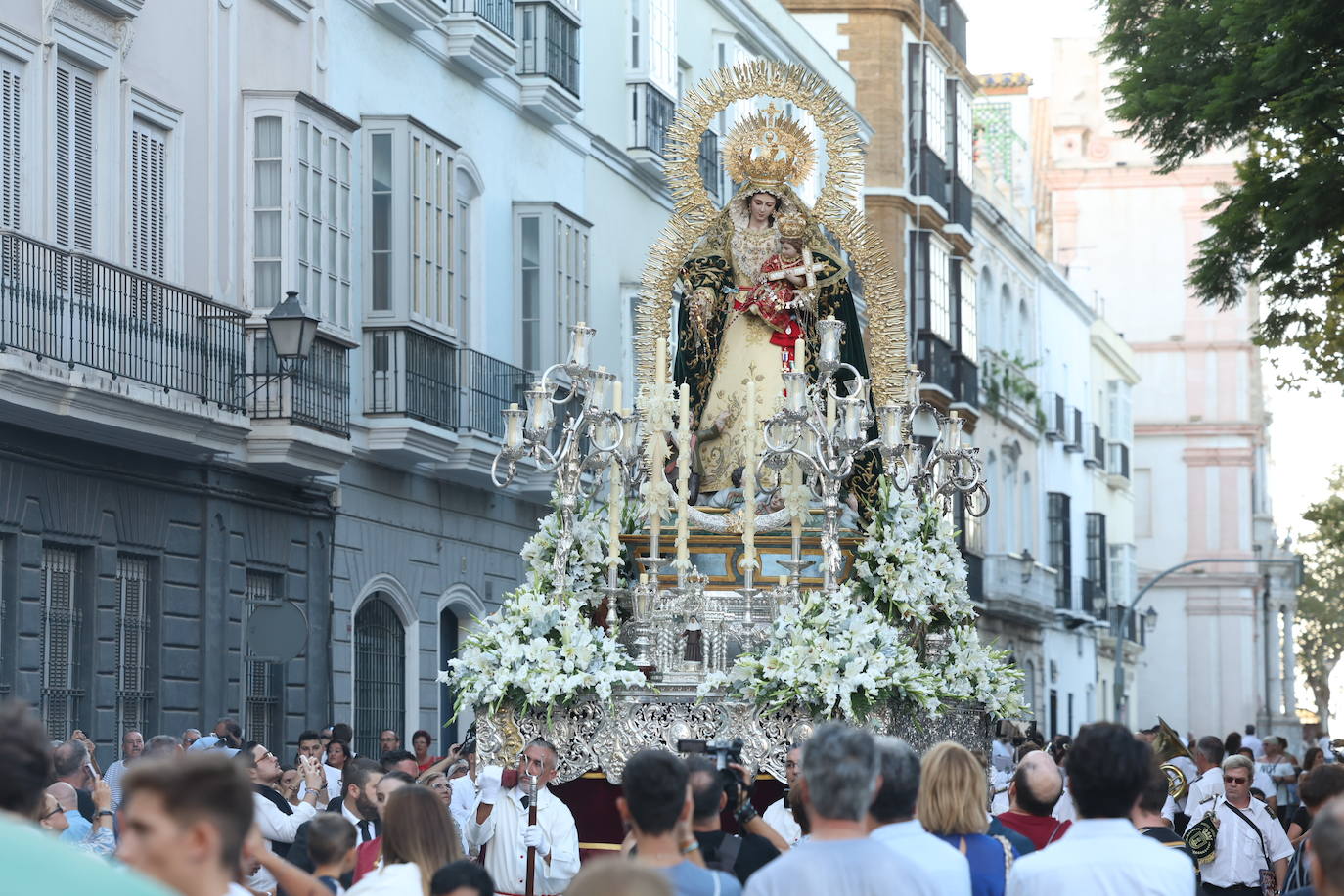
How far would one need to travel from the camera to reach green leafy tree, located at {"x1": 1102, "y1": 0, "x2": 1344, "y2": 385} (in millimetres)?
15898

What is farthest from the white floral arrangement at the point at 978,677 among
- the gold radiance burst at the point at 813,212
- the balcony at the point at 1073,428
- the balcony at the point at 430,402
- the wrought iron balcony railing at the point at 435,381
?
the balcony at the point at 1073,428

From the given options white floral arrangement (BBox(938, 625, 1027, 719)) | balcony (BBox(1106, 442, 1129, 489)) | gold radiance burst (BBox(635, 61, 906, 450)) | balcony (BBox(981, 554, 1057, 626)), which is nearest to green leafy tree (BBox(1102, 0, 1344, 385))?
gold radiance burst (BBox(635, 61, 906, 450))

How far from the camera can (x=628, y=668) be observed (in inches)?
480

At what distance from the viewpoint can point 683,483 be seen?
13.0 meters

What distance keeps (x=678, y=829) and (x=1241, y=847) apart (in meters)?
5.48

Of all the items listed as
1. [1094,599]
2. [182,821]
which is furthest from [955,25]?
[182,821]

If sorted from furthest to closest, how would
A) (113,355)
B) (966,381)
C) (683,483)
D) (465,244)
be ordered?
1. (966,381)
2. (465,244)
3. (113,355)
4. (683,483)

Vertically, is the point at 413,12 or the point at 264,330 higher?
the point at 413,12

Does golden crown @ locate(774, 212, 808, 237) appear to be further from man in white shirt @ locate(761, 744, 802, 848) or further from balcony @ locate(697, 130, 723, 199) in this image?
balcony @ locate(697, 130, 723, 199)

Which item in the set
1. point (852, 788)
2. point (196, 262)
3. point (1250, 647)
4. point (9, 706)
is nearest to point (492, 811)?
point (852, 788)

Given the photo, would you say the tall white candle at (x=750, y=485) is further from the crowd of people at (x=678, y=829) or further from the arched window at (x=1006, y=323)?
the arched window at (x=1006, y=323)

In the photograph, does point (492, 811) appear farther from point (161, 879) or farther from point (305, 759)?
point (161, 879)

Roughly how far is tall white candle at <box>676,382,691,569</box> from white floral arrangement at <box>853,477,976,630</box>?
96 centimetres

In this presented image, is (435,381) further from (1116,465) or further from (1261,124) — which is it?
(1116,465)
